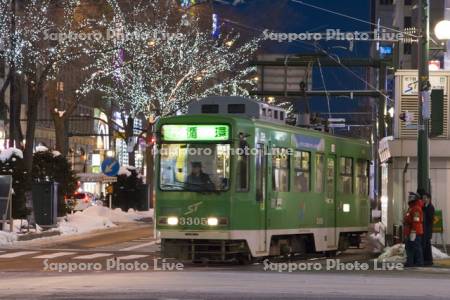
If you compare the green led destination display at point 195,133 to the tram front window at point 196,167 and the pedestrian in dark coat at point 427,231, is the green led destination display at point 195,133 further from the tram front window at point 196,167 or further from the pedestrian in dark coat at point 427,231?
the pedestrian in dark coat at point 427,231

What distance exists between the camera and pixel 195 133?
1891 centimetres

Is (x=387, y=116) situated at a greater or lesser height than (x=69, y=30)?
lesser

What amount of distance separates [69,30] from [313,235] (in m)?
16.3

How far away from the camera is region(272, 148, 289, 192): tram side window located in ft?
65.7

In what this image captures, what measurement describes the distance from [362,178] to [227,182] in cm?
832

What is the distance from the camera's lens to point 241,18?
5306cm

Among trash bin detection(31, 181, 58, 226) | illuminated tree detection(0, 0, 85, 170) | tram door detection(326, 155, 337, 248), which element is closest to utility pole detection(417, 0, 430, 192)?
tram door detection(326, 155, 337, 248)

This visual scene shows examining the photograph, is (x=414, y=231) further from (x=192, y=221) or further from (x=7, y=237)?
(x=7, y=237)

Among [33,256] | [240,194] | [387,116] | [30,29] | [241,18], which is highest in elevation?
[241,18]

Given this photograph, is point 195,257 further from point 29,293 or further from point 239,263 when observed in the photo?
point 29,293

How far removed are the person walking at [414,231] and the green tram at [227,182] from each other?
9.35ft

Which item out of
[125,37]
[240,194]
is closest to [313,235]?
[240,194]

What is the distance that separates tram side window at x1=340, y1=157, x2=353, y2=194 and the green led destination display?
6227 mm

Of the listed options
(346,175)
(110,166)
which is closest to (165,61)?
(110,166)
